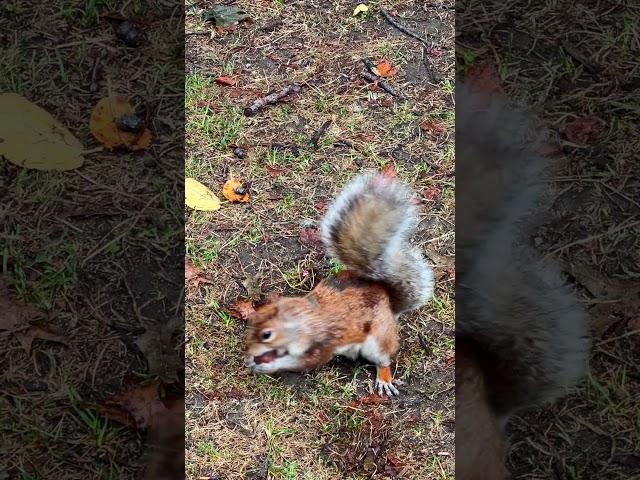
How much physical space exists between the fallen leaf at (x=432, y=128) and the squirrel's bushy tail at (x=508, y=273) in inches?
2.5

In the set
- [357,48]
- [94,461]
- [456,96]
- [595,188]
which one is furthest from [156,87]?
[595,188]

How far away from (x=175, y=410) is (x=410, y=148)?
3.70 feet

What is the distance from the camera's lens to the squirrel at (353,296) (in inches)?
91.5

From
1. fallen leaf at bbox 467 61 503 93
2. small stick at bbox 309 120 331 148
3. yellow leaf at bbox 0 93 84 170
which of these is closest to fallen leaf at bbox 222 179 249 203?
small stick at bbox 309 120 331 148

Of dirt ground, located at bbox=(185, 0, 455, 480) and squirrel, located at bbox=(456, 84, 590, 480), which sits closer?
squirrel, located at bbox=(456, 84, 590, 480)

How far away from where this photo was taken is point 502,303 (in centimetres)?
230

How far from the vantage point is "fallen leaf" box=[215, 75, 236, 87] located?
2.85 m

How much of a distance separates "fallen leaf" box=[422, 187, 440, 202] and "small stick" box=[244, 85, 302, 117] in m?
0.56

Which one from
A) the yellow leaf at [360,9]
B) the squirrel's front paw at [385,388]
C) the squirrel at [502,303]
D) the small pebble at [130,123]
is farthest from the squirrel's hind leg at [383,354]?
the yellow leaf at [360,9]

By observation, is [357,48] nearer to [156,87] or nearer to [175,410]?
[156,87]

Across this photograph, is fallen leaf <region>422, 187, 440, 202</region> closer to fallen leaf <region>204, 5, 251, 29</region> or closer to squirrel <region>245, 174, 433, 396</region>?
squirrel <region>245, 174, 433, 396</region>

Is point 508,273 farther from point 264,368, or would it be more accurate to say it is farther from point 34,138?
point 34,138

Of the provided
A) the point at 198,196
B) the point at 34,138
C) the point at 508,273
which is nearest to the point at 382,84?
the point at 198,196

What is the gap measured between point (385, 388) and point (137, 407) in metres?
0.74
